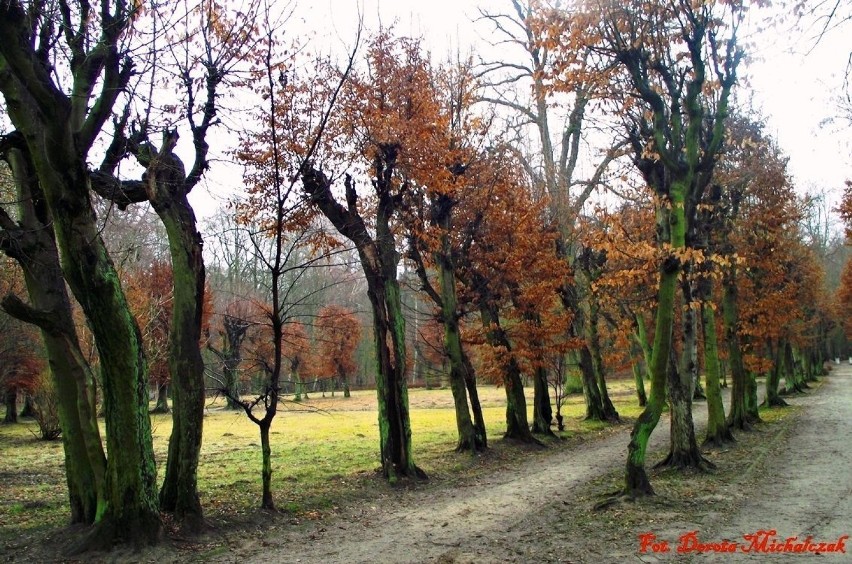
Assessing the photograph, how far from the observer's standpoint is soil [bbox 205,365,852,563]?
6.82 meters

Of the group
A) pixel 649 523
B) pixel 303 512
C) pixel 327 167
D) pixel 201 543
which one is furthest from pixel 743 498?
pixel 327 167

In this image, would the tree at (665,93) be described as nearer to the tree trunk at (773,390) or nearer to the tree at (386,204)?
the tree at (386,204)

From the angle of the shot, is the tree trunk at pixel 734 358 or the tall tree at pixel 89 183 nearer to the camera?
the tall tree at pixel 89 183

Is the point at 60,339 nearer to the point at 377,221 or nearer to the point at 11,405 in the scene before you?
the point at 377,221

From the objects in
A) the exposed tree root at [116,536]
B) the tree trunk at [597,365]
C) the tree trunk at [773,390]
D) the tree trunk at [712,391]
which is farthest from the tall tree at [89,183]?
the tree trunk at [773,390]

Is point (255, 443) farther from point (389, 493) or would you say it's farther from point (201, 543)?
point (201, 543)

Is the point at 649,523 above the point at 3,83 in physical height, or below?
below

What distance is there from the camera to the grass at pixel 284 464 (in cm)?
936

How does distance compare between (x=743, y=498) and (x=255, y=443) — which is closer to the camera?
(x=743, y=498)

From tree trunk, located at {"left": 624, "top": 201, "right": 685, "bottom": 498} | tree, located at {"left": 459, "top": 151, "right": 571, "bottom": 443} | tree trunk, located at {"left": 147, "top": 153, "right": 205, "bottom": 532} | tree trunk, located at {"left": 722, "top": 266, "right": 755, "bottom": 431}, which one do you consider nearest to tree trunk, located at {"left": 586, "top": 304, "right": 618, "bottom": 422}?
tree trunk, located at {"left": 722, "top": 266, "right": 755, "bottom": 431}

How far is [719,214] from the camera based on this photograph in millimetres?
15969

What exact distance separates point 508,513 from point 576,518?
1.02 metres

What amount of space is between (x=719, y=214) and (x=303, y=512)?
12.3 meters

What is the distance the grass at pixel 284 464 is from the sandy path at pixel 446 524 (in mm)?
1008
